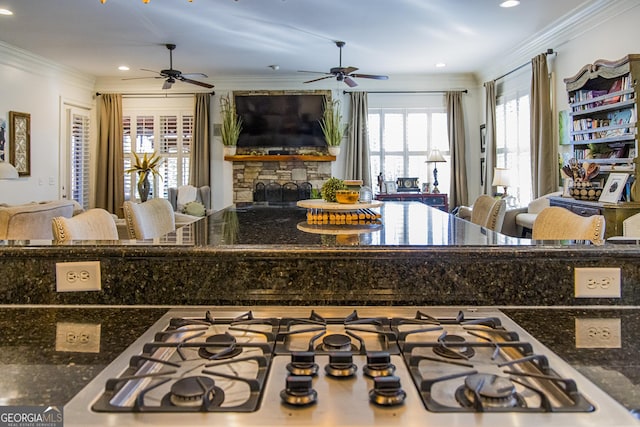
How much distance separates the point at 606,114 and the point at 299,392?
188 inches

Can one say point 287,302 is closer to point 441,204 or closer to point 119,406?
point 119,406

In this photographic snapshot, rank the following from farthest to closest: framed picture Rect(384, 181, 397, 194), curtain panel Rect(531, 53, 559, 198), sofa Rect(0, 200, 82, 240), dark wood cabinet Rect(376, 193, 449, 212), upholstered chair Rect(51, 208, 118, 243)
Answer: framed picture Rect(384, 181, 397, 194) → dark wood cabinet Rect(376, 193, 449, 212) → curtain panel Rect(531, 53, 559, 198) → sofa Rect(0, 200, 82, 240) → upholstered chair Rect(51, 208, 118, 243)

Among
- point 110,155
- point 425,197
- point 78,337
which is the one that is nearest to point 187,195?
point 110,155

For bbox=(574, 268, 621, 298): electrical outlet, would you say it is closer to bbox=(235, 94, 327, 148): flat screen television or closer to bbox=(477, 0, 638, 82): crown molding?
bbox=(477, 0, 638, 82): crown molding

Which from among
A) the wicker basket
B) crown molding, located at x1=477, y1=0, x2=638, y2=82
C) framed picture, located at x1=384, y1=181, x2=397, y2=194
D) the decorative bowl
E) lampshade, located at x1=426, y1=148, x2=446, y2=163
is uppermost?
crown molding, located at x1=477, y1=0, x2=638, y2=82

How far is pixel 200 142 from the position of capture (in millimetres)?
8141

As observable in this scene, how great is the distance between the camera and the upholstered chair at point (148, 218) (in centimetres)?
222

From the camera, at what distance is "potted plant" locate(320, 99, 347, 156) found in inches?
311

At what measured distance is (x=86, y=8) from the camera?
186 inches

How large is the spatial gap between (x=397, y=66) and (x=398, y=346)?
7.05 metres

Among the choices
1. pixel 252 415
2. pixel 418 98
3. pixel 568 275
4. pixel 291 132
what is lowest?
pixel 252 415

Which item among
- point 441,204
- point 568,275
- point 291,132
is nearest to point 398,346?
point 568,275

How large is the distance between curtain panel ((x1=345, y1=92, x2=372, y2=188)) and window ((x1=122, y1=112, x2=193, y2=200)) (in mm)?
2828

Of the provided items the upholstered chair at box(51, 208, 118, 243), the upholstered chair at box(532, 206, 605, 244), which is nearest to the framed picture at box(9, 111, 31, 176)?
the upholstered chair at box(51, 208, 118, 243)
